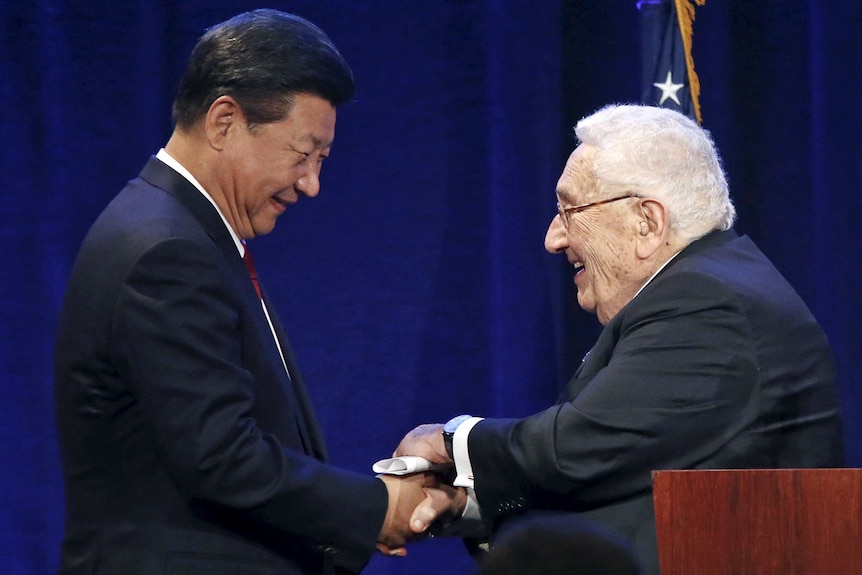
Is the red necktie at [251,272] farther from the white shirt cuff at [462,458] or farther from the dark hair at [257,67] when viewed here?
the white shirt cuff at [462,458]

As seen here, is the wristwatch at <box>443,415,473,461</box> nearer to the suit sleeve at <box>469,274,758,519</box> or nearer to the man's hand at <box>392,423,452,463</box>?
the man's hand at <box>392,423,452,463</box>

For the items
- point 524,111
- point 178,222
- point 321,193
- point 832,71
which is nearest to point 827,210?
point 832,71

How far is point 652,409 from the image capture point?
2062 millimetres

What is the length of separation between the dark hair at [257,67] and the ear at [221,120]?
0.03ft

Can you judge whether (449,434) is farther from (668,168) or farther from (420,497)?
(668,168)

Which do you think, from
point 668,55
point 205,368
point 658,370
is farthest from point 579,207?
point 668,55

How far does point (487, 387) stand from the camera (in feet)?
12.5

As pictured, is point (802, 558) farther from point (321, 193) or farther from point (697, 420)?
point (321, 193)

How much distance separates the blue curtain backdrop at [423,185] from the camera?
3627mm

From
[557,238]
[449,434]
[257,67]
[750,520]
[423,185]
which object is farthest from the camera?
[423,185]

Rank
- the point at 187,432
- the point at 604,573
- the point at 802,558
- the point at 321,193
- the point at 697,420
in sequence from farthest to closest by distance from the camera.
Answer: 1. the point at 321,193
2. the point at 697,420
3. the point at 187,432
4. the point at 802,558
5. the point at 604,573

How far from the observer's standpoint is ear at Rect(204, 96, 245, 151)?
2.04 metres

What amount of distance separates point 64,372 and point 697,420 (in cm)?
110

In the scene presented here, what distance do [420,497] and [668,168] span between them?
0.82 meters
